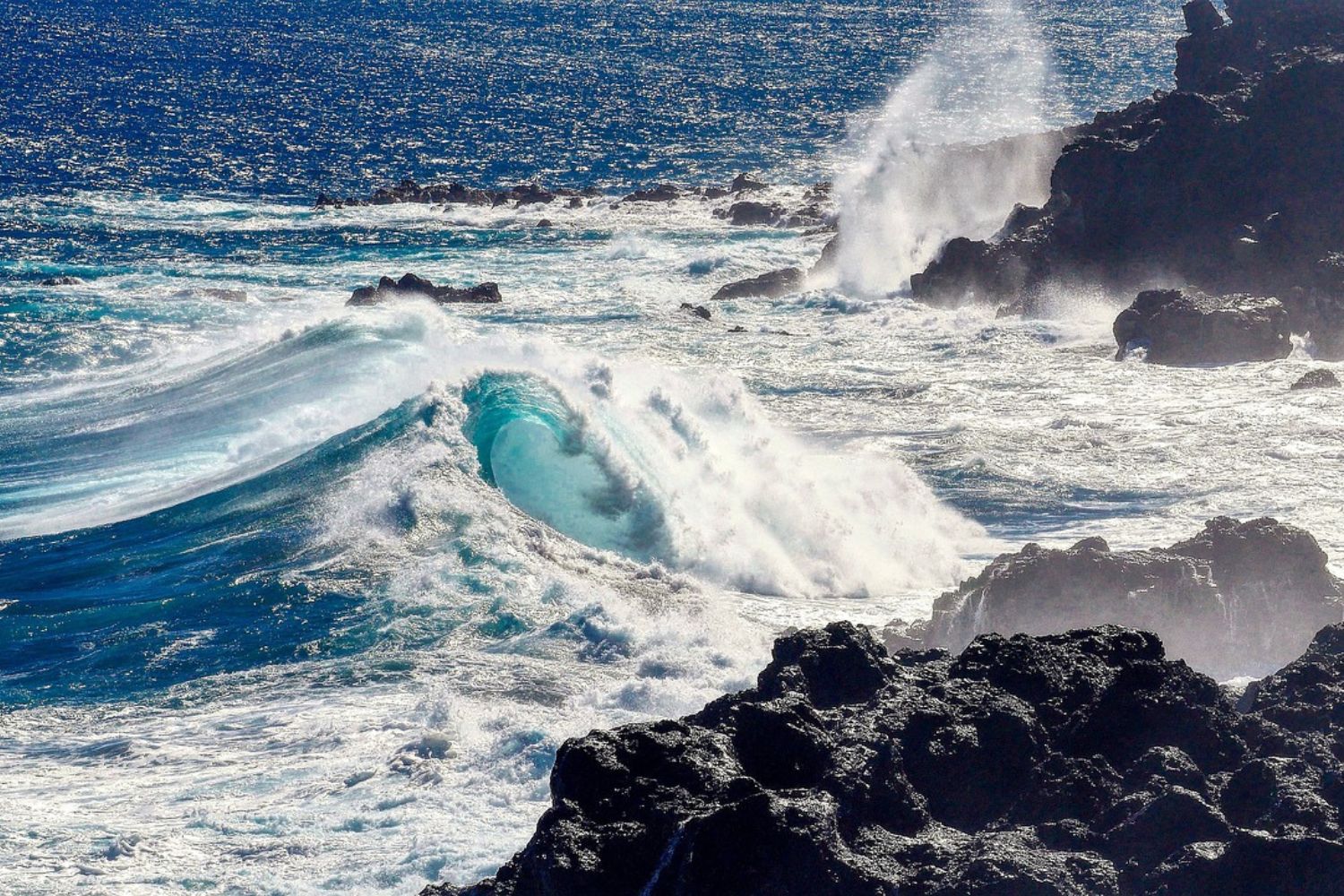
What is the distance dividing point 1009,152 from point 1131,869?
41.5 meters

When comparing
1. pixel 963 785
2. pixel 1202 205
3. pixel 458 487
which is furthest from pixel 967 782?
pixel 1202 205

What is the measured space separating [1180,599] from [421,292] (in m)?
25.5

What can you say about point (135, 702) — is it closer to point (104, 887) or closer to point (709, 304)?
point (104, 887)

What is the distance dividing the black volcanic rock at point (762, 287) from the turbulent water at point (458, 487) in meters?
1.08

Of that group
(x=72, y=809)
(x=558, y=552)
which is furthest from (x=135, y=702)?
(x=558, y=552)

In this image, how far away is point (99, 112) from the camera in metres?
74.0

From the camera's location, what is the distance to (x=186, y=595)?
17.2 m

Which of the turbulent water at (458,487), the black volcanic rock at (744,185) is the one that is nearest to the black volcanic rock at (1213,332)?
the turbulent water at (458,487)

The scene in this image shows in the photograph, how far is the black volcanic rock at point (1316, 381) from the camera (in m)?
25.8

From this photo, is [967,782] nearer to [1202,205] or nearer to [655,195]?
[1202,205]

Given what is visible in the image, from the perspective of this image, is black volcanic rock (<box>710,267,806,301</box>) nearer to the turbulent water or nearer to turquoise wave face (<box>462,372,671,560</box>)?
the turbulent water

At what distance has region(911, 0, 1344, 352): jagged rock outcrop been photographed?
102 feet

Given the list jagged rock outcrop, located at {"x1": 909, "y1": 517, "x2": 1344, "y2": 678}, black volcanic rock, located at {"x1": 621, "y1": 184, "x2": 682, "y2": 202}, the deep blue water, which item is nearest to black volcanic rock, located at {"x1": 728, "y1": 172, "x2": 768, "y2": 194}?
black volcanic rock, located at {"x1": 621, "y1": 184, "x2": 682, "y2": 202}

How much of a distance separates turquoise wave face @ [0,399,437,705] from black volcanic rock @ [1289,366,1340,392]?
15.0 meters
